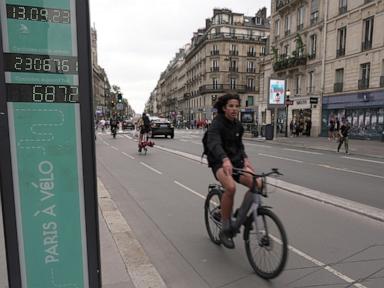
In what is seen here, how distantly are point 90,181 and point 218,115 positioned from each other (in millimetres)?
2091

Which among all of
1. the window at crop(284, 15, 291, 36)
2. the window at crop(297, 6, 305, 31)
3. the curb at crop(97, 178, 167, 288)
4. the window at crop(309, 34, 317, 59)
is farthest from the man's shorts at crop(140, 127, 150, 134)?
the window at crop(284, 15, 291, 36)

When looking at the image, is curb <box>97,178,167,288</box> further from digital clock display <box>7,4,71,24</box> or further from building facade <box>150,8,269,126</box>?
building facade <box>150,8,269,126</box>

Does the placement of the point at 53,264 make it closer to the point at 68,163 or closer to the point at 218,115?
the point at 68,163

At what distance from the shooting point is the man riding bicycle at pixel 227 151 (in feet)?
13.7

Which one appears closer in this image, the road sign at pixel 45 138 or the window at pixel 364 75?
the road sign at pixel 45 138

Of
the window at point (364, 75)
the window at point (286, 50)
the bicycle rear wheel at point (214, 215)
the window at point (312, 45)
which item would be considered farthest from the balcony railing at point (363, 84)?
the bicycle rear wheel at point (214, 215)

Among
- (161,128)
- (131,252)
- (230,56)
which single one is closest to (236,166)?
(131,252)

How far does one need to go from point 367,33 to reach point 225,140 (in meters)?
29.4

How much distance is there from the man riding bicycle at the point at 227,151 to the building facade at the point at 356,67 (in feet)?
86.9

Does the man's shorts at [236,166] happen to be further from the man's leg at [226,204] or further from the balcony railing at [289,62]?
the balcony railing at [289,62]

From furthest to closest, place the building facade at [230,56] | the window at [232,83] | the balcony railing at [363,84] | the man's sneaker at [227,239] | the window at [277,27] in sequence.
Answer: the window at [232,83] < the building facade at [230,56] < the window at [277,27] < the balcony railing at [363,84] < the man's sneaker at [227,239]

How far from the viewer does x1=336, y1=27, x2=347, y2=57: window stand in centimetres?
3189

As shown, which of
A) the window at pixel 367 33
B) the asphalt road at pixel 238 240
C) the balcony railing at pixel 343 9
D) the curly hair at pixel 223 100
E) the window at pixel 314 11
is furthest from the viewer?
the window at pixel 314 11

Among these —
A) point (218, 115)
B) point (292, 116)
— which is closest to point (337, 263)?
point (218, 115)
